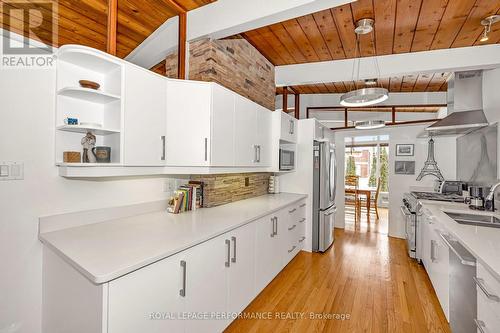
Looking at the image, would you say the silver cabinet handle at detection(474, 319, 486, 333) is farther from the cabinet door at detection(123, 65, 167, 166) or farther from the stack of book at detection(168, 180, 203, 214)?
the cabinet door at detection(123, 65, 167, 166)

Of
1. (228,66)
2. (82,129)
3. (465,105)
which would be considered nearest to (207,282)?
(82,129)

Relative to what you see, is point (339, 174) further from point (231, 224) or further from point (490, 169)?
point (231, 224)

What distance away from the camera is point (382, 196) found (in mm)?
7734

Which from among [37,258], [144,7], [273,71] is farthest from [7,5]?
[273,71]

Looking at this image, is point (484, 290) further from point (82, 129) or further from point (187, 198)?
point (82, 129)

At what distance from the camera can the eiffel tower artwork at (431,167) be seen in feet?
14.4

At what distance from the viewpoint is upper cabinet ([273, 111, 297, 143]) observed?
3289 mm

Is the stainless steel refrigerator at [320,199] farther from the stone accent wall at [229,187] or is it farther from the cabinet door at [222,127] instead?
the cabinet door at [222,127]

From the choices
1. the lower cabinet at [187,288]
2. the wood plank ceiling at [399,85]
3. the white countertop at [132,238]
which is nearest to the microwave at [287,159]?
the lower cabinet at [187,288]

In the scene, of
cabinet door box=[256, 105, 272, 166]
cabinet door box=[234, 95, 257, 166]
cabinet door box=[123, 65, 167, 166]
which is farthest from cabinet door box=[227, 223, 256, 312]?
cabinet door box=[256, 105, 272, 166]

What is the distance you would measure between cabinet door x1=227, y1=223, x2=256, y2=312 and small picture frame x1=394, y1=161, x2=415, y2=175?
12.4 ft

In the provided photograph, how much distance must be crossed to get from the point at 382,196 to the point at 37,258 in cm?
825

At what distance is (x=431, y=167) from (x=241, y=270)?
4.20 metres

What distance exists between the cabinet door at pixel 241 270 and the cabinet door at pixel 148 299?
1.79 feet
